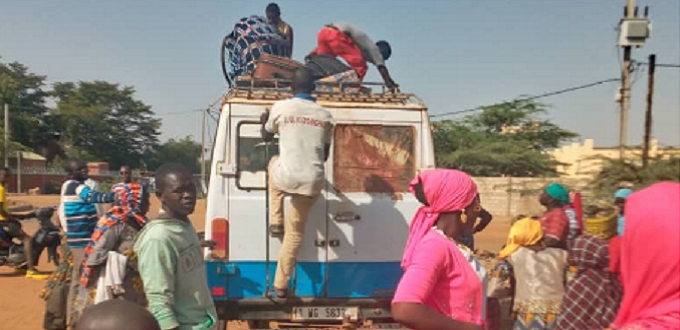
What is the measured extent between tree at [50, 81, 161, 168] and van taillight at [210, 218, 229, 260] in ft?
→ 172

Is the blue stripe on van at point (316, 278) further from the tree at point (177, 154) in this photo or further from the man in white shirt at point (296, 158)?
the tree at point (177, 154)

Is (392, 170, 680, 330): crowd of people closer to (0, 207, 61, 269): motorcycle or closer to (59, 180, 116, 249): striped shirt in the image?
(59, 180, 116, 249): striped shirt

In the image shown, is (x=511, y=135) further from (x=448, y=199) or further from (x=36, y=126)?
(x=36, y=126)

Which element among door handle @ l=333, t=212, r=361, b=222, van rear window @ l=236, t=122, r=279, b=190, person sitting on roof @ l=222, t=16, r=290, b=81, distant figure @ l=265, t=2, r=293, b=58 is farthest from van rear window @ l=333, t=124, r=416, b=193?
distant figure @ l=265, t=2, r=293, b=58

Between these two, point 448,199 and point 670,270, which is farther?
point 448,199

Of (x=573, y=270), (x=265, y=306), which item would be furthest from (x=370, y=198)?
(x=573, y=270)

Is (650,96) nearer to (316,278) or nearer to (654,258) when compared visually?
(316,278)

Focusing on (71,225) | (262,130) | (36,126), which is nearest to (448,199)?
(262,130)

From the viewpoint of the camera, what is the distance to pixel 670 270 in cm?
161

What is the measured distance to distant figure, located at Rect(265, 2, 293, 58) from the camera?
288 inches

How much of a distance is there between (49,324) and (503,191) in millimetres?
21781

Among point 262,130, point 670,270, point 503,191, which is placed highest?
point 262,130

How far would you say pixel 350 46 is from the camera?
6586 mm

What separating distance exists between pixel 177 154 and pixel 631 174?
66.0 metres
